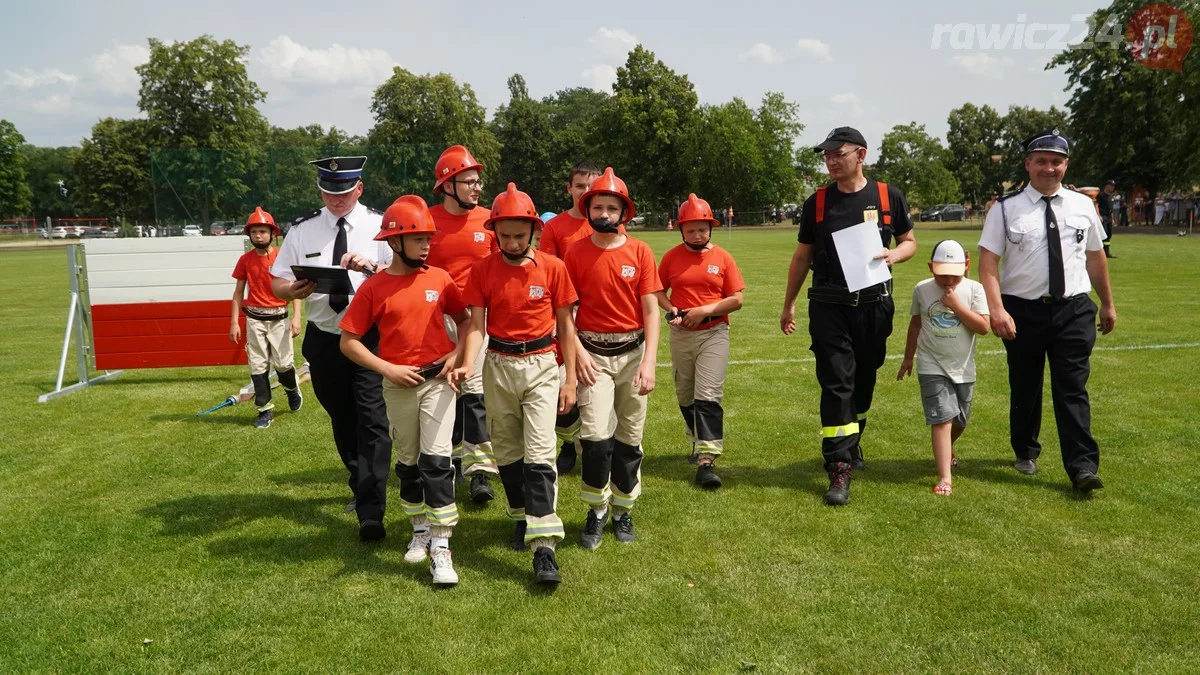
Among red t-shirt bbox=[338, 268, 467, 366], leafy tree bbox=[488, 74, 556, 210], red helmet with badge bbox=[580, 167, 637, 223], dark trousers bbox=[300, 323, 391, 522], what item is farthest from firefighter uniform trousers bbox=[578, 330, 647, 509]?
leafy tree bbox=[488, 74, 556, 210]

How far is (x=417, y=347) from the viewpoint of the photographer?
4855 mm

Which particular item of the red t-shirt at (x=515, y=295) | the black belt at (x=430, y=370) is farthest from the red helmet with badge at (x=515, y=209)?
the black belt at (x=430, y=370)

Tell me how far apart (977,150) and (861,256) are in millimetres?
89304

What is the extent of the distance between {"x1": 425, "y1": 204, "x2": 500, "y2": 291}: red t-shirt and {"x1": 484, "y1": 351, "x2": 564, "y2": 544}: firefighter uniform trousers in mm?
1296

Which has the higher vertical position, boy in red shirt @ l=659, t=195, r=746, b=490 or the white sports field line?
boy in red shirt @ l=659, t=195, r=746, b=490

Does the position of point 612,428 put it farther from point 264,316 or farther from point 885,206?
point 264,316

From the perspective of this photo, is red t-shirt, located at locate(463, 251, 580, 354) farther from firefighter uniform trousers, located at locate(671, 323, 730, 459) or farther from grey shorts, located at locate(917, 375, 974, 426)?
grey shorts, located at locate(917, 375, 974, 426)

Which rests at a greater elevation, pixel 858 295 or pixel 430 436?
pixel 858 295

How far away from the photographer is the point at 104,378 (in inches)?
459

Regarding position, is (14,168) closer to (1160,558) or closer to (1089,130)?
(1089,130)

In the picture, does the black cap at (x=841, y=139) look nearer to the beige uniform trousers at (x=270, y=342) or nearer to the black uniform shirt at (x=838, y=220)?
the black uniform shirt at (x=838, y=220)

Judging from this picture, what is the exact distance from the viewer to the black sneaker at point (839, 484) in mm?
5832

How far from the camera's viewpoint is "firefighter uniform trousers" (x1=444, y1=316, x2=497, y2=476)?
6.07m

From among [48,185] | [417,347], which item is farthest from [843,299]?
[48,185]
